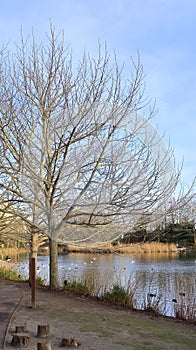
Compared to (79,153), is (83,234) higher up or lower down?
lower down

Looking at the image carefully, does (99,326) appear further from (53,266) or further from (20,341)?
(53,266)

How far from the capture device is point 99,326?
235 inches

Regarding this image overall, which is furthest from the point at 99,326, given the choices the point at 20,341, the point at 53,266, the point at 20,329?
the point at 53,266

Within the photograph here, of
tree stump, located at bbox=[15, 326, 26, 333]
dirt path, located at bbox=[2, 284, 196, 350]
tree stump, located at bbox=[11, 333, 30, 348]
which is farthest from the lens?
tree stump, located at bbox=[15, 326, 26, 333]

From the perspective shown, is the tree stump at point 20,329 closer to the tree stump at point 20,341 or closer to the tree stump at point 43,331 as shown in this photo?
the tree stump at point 43,331

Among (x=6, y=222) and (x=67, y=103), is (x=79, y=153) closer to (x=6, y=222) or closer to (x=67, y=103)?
(x=67, y=103)

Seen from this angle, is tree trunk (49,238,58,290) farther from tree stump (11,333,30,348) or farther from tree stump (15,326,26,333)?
tree stump (11,333,30,348)

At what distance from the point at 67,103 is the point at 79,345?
4.99m

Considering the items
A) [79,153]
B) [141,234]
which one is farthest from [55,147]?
[141,234]

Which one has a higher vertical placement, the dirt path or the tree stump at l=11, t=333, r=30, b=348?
the tree stump at l=11, t=333, r=30, b=348

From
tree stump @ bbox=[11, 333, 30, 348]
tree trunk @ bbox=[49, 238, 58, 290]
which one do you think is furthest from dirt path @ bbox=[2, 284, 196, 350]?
tree trunk @ bbox=[49, 238, 58, 290]

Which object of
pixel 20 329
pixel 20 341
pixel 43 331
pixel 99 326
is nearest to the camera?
pixel 20 341

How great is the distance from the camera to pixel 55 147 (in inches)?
348

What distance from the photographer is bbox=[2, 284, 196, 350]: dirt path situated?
16.7 feet
